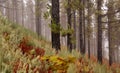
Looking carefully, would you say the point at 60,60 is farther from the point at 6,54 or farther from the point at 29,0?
the point at 29,0

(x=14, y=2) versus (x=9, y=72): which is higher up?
(x=14, y=2)

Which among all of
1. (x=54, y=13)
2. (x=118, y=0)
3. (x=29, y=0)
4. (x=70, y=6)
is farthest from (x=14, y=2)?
(x=54, y=13)

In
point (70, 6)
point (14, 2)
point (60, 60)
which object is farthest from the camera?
point (14, 2)

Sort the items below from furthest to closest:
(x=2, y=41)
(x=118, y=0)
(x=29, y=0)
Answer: (x=29, y=0)
(x=118, y=0)
(x=2, y=41)

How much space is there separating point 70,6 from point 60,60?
8.74 meters

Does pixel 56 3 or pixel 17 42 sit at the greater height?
pixel 56 3

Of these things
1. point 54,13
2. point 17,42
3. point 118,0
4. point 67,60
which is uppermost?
point 118,0

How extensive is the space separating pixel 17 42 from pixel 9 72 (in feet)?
8.93

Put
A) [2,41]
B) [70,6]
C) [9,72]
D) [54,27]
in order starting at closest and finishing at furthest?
[9,72]
[2,41]
[54,27]
[70,6]

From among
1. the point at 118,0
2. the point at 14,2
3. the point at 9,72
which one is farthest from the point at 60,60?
the point at 14,2

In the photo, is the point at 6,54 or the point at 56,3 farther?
the point at 56,3

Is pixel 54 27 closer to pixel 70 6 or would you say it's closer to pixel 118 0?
pixel 70 6

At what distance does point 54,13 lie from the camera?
1017 cm

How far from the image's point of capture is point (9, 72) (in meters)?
4.67
